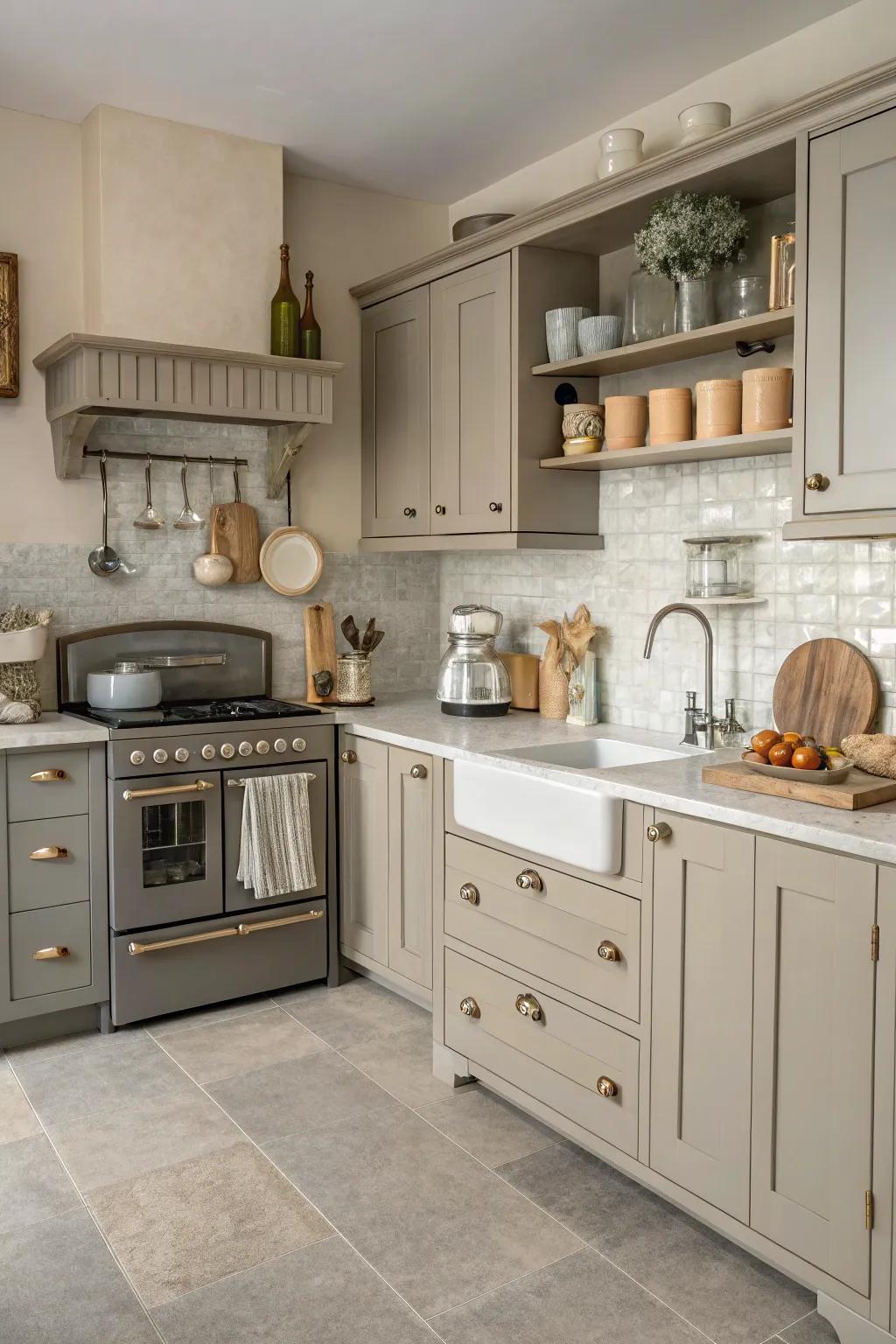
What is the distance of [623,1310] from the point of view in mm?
2064

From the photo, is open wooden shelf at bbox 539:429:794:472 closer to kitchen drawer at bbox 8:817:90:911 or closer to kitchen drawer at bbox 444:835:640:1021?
kitchen drawer at bbox 444:835:640:1021

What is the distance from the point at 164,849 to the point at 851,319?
2.37m

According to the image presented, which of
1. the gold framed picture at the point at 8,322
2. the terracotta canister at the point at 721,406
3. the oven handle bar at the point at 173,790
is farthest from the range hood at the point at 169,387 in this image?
the terracotta canister at the point at 721,406

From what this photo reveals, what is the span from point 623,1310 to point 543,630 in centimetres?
215

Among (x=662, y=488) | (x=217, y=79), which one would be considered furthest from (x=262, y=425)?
(x=662, y=488)

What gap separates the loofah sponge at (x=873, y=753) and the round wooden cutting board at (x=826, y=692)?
9.6 inches

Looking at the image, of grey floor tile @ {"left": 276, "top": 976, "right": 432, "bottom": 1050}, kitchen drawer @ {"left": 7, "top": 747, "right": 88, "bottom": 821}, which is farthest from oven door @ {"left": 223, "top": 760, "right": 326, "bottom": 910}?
kitchen drawer @ {"left": 7, "top": 747, "right": 88, "bottom": 821}

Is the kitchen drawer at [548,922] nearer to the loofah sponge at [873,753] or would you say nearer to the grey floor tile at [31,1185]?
the loofah sponge at [873,753]

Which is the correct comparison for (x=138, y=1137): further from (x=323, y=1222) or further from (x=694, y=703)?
(x=694, y=703)

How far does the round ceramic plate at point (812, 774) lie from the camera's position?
2.20 m

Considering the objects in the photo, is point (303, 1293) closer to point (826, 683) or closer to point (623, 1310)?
point (623, 1310)

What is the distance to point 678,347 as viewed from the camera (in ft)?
9.66

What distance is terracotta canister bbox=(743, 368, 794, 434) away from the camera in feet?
8.79

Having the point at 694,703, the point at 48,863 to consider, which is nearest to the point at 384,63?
the point at 694,703
